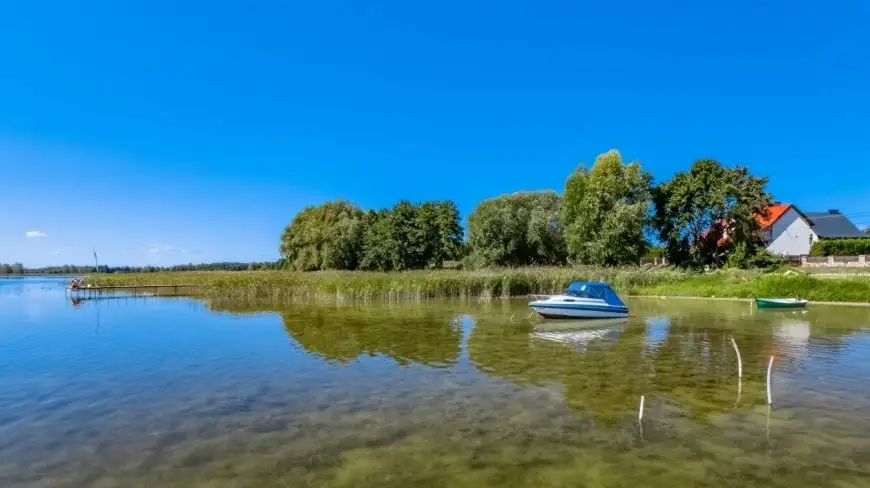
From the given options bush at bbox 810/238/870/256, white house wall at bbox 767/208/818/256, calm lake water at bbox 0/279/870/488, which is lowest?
calm lake water at bbox 0/279/870/488

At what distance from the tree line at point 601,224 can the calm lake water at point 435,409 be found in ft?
86.0

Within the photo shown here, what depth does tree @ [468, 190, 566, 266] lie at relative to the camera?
179 ft

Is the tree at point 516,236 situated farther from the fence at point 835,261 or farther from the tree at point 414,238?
the fence at point 835,261

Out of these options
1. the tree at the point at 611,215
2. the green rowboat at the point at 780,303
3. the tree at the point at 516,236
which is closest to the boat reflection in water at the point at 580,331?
the green rowboat at the point at 780,303

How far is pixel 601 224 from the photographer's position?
48.0 m

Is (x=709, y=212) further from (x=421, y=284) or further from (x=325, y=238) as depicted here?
(x=325, y=238)

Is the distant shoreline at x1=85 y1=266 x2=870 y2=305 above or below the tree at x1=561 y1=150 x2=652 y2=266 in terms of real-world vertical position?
below

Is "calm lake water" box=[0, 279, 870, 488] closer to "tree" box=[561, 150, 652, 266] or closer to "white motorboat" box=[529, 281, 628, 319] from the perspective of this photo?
"white motorboat" box=[529, 281, 628, 319]

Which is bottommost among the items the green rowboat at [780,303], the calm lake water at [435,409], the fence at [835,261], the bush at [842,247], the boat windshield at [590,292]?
the calm lake water at [435,409]

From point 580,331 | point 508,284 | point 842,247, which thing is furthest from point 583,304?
point 842,247

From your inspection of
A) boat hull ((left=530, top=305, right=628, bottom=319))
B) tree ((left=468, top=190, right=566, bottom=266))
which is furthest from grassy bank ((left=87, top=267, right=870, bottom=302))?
boat hull ((left=530, top=305, right=628, bottom=319))

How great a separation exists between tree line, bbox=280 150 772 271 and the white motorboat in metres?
22.5

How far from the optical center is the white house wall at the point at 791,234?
60.3 meters

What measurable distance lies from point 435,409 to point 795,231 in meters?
66.5
